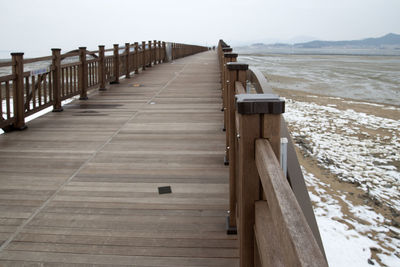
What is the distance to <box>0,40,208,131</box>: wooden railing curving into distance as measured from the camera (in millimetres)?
6168

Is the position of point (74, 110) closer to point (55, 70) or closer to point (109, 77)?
point (55, 70)

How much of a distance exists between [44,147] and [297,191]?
Answer: 4034 millimetres

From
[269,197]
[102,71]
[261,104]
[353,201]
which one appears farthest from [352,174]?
[269,197]

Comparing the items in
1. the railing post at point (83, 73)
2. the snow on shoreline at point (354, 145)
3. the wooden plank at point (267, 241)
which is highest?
the railing post at point (83, 73)

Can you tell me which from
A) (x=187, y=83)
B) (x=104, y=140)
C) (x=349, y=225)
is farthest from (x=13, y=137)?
(x=187, y=83)

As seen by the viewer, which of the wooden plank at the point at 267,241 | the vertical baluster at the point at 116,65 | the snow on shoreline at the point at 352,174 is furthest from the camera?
the vertical baluster at the point at 116,65

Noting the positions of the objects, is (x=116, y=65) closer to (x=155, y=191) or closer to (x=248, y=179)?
(x=155, y=191)


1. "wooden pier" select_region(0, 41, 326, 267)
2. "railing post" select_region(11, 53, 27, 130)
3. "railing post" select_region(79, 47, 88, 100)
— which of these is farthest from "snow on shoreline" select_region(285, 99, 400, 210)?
"railing post" select_region(11, 53, 27, 130)

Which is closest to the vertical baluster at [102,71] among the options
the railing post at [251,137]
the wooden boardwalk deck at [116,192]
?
the wooden boardwalk deck at [116,192]

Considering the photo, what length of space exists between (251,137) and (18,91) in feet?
17.9

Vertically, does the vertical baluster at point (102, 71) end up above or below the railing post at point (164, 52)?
below

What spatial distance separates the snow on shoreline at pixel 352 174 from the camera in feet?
19.9

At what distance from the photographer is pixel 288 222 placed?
0.96 metres

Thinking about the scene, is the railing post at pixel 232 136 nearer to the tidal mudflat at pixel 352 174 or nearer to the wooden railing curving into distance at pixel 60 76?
the tidal mudflat at pixel 352 174
